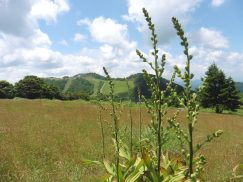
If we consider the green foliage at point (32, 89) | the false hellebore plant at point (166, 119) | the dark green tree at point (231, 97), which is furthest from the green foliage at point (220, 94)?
the green foliage at point (32, 89)

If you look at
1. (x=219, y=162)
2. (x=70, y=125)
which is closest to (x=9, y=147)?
(x=219, y=162)

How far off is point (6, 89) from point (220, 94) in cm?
7288

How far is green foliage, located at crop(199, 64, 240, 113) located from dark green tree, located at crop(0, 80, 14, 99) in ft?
216

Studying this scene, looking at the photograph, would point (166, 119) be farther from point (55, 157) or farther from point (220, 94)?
point (220, 94)

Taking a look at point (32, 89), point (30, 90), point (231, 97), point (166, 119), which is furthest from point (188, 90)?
point (30, 90)

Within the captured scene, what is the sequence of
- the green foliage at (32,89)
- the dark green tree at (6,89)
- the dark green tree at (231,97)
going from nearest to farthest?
the dark green tree at (231,97)
the dark green tree at (6,89)
the green foliage at (32,89)

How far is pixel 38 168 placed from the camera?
910 cm

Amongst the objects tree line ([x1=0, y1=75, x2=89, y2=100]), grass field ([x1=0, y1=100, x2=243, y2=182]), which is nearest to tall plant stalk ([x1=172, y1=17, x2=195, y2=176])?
grass field ([x1=0, y1=100, x2=243, y2=182])

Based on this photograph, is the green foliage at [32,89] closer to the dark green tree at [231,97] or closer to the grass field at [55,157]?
the dark green tree at [231,97]

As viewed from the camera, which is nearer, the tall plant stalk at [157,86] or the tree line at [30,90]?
the tall plant stalk at [157,86]

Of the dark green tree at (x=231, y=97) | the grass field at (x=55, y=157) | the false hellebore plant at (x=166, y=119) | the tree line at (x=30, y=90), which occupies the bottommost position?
the grass field at (x=55, y=157)

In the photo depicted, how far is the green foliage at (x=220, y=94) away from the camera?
49281 mm

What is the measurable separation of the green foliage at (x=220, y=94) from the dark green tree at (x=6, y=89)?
65930 mm

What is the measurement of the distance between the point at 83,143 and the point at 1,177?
4.66 m
